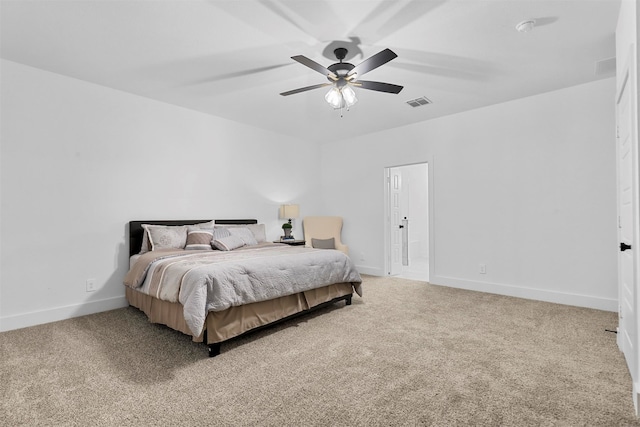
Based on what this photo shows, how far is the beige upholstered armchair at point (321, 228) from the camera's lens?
6051mm

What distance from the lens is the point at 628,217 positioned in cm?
219

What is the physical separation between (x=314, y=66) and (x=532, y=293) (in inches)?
151

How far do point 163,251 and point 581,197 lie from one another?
4.87 meters

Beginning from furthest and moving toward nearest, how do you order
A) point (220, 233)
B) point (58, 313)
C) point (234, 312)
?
point (220, 233) → point (58, 313) → point (234, 312)

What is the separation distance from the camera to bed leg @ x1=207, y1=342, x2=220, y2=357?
2.50 meters

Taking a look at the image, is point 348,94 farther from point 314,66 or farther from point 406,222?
point 406,222

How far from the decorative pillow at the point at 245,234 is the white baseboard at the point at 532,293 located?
278 cm

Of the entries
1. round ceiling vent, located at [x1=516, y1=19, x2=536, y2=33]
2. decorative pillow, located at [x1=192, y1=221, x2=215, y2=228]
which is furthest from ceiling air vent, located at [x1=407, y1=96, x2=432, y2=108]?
decorative pillow, located at [x1=192, y1=221, x2=215, y2=228]

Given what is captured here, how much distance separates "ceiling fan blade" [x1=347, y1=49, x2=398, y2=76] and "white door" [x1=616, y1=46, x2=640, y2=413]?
140 centimetres

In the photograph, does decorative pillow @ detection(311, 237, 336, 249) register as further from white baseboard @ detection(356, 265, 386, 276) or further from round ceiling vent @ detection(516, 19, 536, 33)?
round ceiling vent @ detection(516, 19, 536, 33)

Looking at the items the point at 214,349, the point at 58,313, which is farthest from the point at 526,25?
the point at 58,313

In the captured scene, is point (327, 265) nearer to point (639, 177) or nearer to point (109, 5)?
point (639, 177)

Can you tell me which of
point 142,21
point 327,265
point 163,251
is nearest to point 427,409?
point 327,265

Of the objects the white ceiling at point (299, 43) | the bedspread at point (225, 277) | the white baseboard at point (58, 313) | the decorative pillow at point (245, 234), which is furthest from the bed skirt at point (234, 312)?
the white ceiling at point (299, 43)
